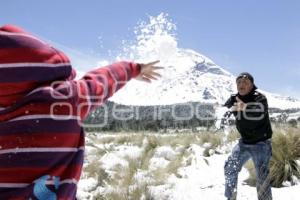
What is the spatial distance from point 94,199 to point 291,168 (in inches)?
127

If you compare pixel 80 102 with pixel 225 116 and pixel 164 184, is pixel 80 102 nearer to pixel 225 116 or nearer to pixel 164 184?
pixel 225 116

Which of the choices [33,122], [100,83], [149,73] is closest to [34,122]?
[33,122]

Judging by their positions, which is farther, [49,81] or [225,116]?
[225,116]

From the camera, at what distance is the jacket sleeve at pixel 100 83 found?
2074mm

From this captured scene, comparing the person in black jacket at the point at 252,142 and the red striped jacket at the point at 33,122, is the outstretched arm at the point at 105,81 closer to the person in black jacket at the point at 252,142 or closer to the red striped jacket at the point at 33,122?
the red striped jacket at the point at 33,122

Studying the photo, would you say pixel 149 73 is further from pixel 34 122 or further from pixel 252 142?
pixel 252 142

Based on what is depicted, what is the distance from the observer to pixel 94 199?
766 centimetres

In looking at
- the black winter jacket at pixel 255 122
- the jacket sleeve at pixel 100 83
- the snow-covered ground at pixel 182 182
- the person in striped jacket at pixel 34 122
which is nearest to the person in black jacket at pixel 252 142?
the black winter jacket at pixel 255 122

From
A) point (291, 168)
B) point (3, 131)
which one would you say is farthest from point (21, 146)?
point (291, 168)

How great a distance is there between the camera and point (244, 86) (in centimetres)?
709

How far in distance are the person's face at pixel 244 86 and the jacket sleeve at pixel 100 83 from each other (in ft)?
15.4

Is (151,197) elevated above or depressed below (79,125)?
below

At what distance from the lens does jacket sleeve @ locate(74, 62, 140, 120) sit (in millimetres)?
2074

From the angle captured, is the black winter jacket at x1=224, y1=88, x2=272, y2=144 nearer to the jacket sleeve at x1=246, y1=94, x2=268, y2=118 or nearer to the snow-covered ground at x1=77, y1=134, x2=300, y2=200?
the jacket sleeve at x1=246, y1=94, x2=268, y2=118
